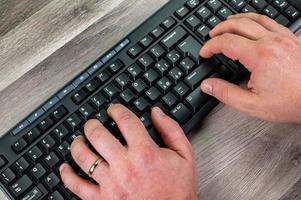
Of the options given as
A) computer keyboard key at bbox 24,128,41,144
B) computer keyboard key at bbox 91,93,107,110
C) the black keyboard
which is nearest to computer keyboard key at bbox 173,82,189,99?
the black keyboard

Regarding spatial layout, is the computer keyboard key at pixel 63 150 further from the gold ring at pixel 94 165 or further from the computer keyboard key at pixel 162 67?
the computer keyboard key at pixel 162 67

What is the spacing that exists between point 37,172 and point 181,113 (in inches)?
8.7

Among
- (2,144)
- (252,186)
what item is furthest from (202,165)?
(2,144)

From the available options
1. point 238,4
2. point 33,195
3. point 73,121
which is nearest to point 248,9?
point 238,4

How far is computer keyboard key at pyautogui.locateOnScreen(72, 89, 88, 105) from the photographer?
0.73 meters

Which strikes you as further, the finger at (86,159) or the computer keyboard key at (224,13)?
the computer keyboard key at (224,13)

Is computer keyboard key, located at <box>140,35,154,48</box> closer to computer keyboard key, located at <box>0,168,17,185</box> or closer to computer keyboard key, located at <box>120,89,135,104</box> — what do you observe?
computer keyboard key, located at <box>120,89,135,104</box>

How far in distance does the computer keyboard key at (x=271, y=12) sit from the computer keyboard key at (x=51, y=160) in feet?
1.29

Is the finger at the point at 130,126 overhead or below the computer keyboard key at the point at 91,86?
below

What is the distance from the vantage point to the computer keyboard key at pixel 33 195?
674mm

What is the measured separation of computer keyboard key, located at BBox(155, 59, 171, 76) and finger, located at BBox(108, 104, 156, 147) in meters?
0.08

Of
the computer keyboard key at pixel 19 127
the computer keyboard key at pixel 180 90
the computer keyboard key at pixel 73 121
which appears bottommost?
the computer keyboard key at pixel 180 90

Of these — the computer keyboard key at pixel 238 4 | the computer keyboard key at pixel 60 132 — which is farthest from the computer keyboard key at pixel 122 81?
the computer keyboard key at pixel 238 4

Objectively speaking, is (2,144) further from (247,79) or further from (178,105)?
(247,79)
